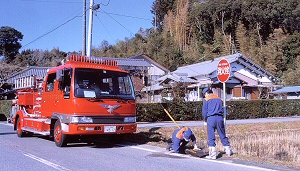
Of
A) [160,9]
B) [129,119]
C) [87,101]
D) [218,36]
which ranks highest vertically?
[160,9]

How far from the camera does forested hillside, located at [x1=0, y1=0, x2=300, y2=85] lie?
145ft

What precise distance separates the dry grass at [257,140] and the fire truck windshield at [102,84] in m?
2.12

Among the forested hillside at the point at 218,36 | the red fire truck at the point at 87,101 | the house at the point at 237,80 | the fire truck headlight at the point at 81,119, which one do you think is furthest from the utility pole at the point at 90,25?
the forested hillside at the point at 218,36

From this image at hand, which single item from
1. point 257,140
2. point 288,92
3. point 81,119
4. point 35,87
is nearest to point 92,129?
point 81,119

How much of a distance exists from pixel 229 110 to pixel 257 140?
9.77 m

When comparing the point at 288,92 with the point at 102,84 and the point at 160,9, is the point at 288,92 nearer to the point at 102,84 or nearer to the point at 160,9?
the point at 160,9

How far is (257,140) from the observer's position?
1387 centimetres

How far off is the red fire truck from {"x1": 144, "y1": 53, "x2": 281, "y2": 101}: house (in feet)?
80.8

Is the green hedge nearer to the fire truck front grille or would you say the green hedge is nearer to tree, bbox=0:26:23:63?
→ the fire truck front grille

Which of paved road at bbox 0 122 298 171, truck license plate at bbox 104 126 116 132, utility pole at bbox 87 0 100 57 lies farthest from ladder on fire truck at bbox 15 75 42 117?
truck license plate at bbox 104 126 116 132

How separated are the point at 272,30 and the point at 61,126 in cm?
Result: 4301

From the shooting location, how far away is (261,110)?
25.9 m

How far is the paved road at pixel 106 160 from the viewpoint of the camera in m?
7.27

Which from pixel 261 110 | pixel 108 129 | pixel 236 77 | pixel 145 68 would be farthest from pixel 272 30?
pixel 108 129
